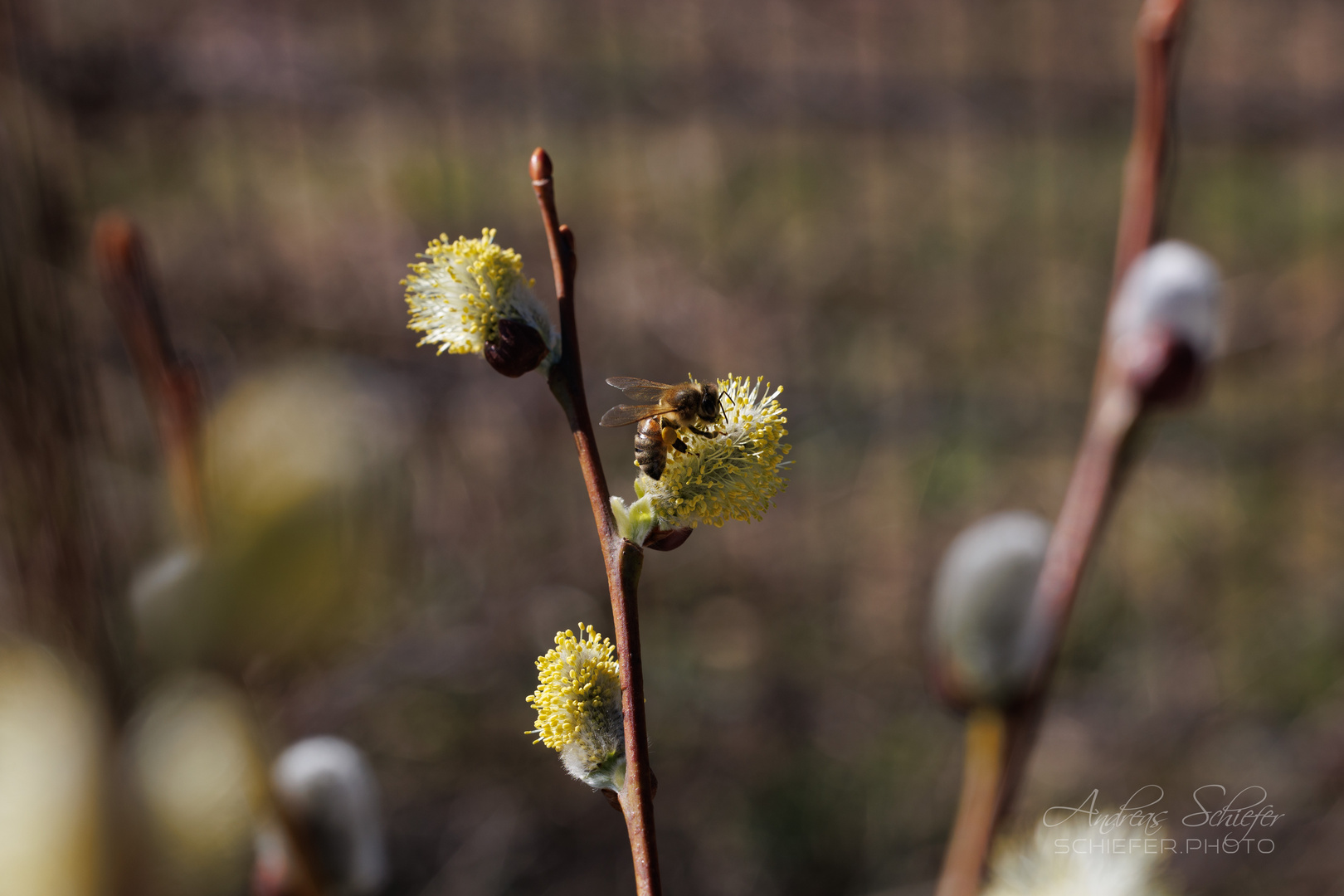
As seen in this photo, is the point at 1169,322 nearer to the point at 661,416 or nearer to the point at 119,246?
the point at 661,416

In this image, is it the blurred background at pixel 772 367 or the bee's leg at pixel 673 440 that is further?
the blurred background at pixel 772 367

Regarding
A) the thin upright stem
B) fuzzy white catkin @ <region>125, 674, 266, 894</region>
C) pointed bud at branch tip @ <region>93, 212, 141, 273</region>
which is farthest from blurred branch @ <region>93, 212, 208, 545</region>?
the thin upright stem

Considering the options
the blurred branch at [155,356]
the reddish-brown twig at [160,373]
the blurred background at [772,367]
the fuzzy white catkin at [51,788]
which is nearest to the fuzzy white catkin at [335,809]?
the reddish-brown twig at [160,373]

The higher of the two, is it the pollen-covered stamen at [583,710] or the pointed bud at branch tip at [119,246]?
the pointed bud at branch tip at [119,246]

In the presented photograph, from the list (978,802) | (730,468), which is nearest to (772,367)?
(978,802)

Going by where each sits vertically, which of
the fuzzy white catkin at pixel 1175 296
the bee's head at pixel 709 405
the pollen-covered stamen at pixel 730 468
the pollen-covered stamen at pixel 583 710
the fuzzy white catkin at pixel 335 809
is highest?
the fuzzy white catkin at pixel 1175 296

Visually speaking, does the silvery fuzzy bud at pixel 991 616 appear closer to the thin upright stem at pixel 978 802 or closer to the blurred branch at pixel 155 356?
the thin upright stem at pixel 978 802
